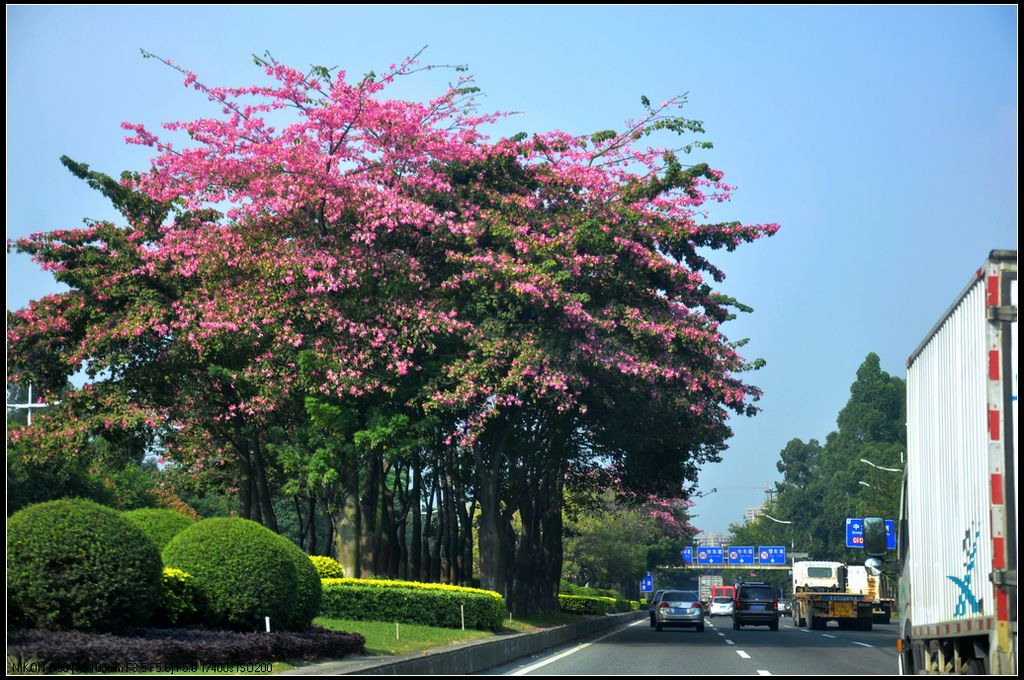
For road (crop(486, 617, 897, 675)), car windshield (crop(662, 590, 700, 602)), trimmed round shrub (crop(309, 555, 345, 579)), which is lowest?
car windshield (crop(662, 590, 700, 602))

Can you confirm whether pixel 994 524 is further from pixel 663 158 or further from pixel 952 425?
pixel 663 158

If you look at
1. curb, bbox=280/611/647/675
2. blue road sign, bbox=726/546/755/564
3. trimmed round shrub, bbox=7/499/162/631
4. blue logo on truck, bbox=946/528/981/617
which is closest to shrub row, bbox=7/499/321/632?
trimmed round shrub, bbox=7/499/162/631

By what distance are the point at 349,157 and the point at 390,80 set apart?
2.08 m

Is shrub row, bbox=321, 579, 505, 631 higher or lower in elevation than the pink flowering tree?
lower

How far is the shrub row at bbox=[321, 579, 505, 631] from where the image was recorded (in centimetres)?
2742

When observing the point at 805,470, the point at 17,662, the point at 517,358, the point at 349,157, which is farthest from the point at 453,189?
the point at 805,470

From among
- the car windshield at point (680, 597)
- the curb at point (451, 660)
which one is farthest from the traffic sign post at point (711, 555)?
the curb at point (451, 660)

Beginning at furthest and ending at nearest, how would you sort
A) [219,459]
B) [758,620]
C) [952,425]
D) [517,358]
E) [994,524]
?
[758,620]
[219,459]
[517,358]
[952,425]
[994,524]

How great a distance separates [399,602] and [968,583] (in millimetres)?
18923

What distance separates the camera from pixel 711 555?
407ft

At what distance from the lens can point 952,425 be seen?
36.5 ft

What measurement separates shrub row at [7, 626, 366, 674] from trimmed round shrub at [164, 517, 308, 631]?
2.52 ft

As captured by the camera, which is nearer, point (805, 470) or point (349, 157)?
point (349, 157)

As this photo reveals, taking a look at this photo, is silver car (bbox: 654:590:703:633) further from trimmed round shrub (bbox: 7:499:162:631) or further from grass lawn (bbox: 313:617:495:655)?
trimmed round shrub (bbox: 7:499:162:631)
